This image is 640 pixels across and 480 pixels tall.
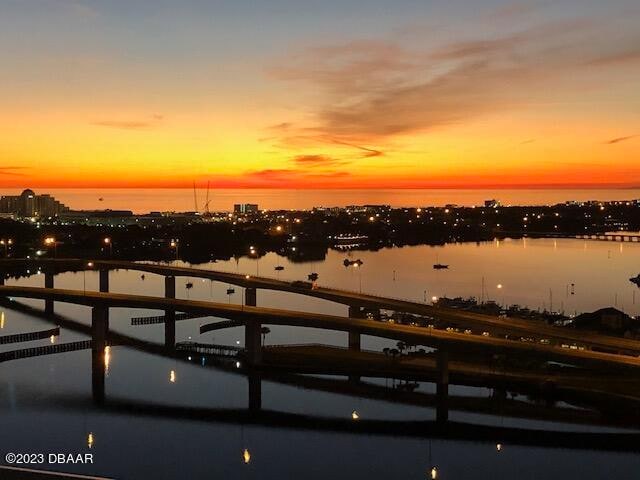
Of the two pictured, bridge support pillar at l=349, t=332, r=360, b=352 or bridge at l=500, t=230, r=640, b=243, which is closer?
bridge support pillar at l=349, t=332, r=360, b=352

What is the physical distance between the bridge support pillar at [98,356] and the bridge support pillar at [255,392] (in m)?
4.78

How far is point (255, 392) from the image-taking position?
20562mm

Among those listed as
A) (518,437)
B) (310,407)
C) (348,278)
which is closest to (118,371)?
(310,407)

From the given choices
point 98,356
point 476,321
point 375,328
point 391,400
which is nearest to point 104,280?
point 98,356

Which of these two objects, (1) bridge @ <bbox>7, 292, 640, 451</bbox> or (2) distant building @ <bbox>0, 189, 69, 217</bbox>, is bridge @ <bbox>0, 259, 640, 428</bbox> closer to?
(1) bridge @ <bbox>7, 292, 640, 451</bbox>

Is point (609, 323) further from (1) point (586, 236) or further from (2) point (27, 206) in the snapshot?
(2) point (27, 206)

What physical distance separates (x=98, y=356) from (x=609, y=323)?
2027 centimetres

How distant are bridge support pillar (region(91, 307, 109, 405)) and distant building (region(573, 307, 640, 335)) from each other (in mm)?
19304

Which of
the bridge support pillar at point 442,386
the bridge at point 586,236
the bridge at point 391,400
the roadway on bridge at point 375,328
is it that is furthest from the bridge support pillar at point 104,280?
the bridge at point 586,236

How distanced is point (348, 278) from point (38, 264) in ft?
83.7

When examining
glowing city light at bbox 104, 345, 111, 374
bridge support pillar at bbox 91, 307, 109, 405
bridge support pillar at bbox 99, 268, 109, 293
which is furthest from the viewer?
bridge support pillar at bbox 99, 268, 109, 293

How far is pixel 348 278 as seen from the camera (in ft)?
182

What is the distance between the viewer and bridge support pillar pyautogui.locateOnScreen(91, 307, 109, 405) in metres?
20.8

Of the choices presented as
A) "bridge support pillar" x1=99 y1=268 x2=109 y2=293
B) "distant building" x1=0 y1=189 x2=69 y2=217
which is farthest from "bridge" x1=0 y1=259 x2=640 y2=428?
"distant building" x1=0 y1=189 x2=69 y2=217
